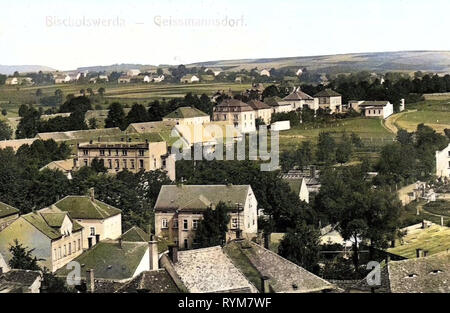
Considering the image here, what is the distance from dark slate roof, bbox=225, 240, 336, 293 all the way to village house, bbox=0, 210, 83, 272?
2.60 m

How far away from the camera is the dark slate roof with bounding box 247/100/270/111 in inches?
928

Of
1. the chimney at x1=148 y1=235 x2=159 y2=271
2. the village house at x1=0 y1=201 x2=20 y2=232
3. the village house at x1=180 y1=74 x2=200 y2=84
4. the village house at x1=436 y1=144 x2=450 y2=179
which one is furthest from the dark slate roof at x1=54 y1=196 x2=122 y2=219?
the village house at x1=180 y1=74 x2=200 y2=84

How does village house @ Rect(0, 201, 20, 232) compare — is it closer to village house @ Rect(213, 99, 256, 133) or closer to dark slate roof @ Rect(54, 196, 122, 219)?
dark slate roof @ Rect(54, 196, 122, 219)

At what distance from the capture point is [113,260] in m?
7.76

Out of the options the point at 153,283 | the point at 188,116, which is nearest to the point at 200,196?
the point at 153,283

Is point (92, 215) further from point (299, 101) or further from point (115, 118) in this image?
point (299, 101)

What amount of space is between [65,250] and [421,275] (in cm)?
488

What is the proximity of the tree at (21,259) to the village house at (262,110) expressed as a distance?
14746 millimetres

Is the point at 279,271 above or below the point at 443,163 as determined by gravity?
above

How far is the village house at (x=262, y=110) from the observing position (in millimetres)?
23312

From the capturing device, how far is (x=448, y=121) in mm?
21000
